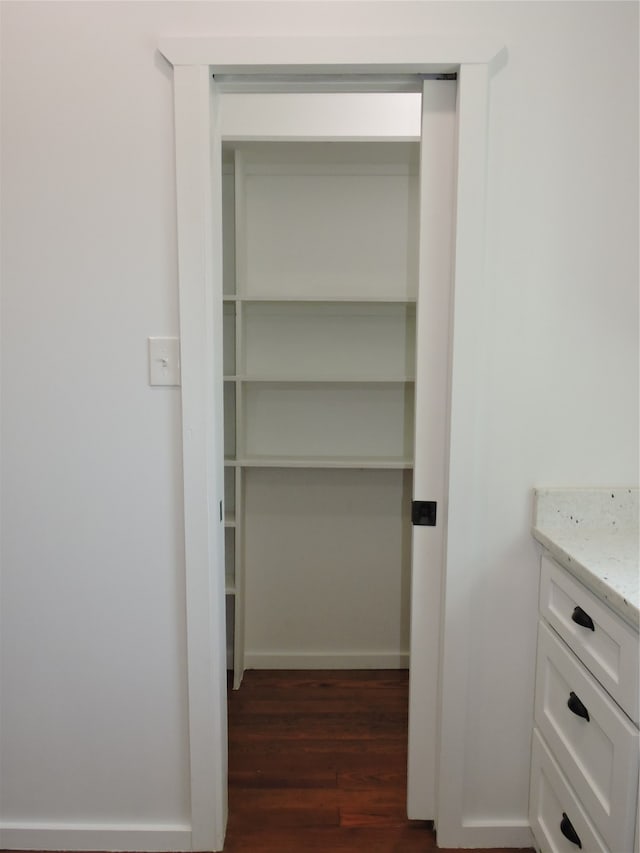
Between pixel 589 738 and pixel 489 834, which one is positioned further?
pixel 489 834

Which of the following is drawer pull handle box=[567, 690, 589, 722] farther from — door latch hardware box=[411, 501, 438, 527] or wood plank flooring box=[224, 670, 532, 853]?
wood plank flooring box=[224, 670, 532, 853]

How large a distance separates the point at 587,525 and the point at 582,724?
1.55ft

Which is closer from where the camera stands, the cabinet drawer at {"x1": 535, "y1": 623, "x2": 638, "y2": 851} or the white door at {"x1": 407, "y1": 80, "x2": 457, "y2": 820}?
the cabinet drawer at {"x1": 535, "y1": 623, "x2": 638, "y2": 851}

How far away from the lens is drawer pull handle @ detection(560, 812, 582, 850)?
3.88ft

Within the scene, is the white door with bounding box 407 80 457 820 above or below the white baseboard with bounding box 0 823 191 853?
above

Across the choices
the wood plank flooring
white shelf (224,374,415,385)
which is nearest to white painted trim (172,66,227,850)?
the wood plank flooring

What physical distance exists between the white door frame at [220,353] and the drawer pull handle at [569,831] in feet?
0.90

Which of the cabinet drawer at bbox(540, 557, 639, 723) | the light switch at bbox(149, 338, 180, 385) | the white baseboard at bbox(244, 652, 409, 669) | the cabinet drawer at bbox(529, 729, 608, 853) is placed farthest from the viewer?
the white baseboard at bbox(244, 652, 409, 669)

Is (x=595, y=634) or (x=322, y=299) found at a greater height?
(x=322, y=299)

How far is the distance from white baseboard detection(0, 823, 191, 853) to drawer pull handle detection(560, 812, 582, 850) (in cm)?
99

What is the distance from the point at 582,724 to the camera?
3.86 ft

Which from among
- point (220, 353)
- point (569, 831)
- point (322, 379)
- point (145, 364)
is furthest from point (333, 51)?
point (569, 831)

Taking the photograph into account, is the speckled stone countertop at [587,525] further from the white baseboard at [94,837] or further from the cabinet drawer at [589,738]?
the white baseboard at [94,837]

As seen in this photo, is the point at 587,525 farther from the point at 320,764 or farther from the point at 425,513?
the point at 320,764
